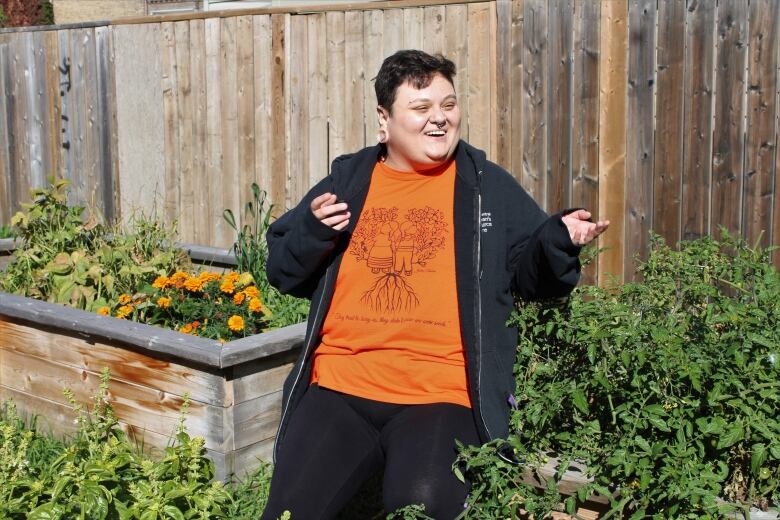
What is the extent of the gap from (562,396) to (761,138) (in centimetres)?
249

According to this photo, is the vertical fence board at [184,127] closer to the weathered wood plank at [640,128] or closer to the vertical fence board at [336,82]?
the vertical fence board at [336,82]

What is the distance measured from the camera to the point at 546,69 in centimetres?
542

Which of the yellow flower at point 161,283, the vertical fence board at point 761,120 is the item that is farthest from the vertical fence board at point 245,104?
the vertical fence board at point 761,120

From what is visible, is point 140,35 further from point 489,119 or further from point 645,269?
point 645,269

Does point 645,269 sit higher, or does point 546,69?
point 546,69

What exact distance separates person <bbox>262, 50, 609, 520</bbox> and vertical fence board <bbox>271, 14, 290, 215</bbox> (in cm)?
328

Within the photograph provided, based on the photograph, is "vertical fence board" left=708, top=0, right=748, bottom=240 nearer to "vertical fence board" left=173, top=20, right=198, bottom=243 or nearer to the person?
the person

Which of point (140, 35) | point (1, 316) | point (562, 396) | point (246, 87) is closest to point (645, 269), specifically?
point (562, 396)

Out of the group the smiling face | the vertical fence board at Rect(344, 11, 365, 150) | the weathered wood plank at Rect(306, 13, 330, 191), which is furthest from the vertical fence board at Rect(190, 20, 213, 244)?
the smiling face

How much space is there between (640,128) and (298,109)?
2279 mm

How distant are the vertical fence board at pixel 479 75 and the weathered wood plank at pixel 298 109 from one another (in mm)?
1219

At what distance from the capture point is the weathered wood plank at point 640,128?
5.07 meters

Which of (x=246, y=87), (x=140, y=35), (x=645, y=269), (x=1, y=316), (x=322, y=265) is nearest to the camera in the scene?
(x=322, y=265)

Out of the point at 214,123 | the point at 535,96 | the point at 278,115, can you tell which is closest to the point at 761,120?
the point at 535,96
